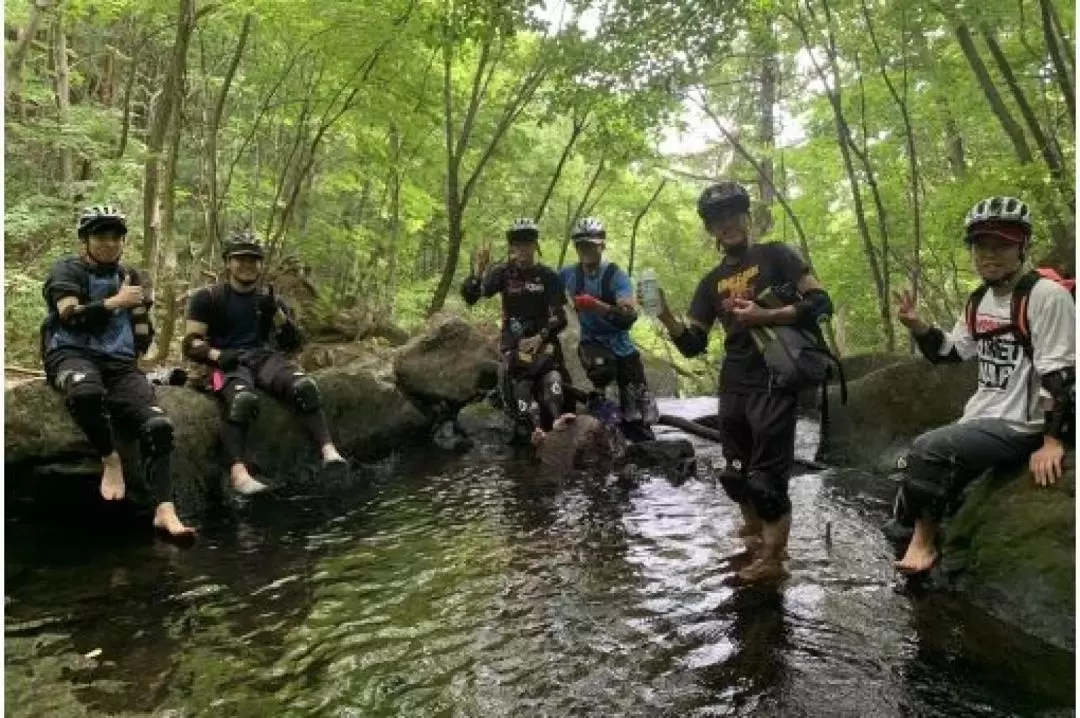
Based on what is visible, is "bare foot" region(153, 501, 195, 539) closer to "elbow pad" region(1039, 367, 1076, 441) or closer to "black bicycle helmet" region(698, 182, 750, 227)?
"black bicycle helmet" region(698, 182, 750, 227)

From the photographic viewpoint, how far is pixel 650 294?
218 inches

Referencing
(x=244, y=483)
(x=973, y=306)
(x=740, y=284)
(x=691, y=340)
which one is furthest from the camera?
(x=244, y=483)

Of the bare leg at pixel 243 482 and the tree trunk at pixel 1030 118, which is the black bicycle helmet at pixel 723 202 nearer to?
the bare leg at pixel 243 482

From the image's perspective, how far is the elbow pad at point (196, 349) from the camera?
26.3 ft

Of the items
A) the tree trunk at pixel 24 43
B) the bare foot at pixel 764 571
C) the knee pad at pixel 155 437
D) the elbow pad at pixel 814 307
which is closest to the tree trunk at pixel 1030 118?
the elbow pad at pixel 814 307

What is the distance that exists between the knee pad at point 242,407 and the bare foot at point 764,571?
16.0ft

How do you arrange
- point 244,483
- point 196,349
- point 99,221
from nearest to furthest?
point 99,221 → point 244,483 → point 196,349

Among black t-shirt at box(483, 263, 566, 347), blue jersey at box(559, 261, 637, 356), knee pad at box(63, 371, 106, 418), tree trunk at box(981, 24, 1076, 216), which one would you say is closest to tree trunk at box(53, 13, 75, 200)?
black t-shirt at box(483, 263, 566, 347)

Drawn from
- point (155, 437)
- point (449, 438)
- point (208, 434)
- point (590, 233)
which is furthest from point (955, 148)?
point (155, 437)

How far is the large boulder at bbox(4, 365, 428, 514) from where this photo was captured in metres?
6.88

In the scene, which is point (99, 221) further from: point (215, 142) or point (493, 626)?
point (215, 142)

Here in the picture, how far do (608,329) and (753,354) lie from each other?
15.0 feet

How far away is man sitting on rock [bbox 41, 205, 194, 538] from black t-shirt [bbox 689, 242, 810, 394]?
4.48m

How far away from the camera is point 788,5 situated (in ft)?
51.1
